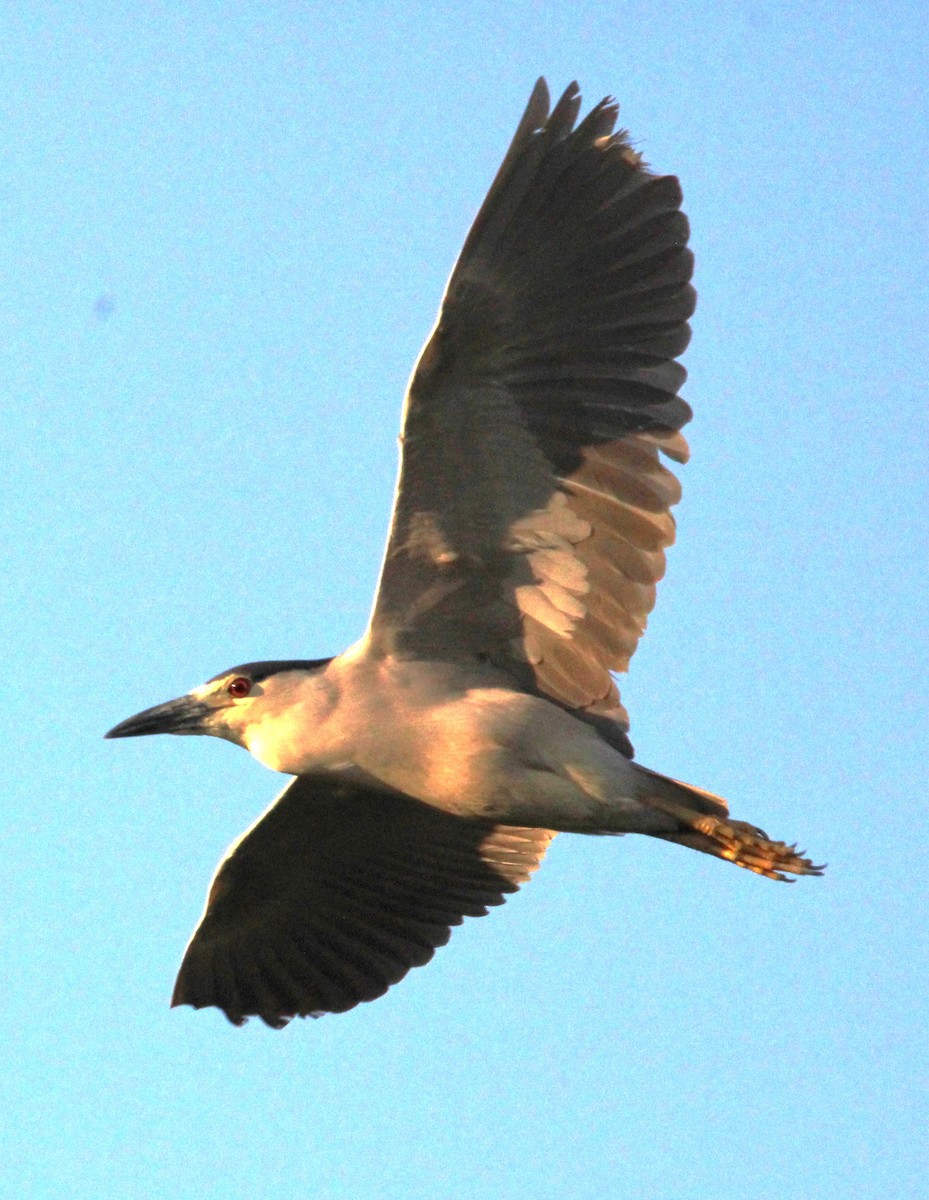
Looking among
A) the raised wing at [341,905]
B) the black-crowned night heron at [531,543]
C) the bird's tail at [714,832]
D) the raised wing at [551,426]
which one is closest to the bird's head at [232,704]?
the black-crowned night heron at [531,543]

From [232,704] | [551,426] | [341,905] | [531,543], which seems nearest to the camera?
[551,426]

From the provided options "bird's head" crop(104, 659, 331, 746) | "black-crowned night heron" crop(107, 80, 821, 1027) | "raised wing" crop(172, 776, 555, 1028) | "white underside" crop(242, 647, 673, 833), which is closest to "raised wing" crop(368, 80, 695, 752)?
"black-crowned night heron" crop(107, 80, 821, 1027)

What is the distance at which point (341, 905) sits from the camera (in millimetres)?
8867

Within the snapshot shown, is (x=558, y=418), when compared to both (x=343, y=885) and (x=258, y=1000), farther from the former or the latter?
(x=258, y=1000)

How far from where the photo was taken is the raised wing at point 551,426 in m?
6.77

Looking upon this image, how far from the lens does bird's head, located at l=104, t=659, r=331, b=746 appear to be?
25.1 feet

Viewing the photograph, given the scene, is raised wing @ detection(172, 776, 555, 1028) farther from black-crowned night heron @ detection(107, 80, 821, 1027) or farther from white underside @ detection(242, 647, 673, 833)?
white underside @ detection(242, 647, 673, 833)

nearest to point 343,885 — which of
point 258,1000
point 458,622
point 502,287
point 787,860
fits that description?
point 258,1000

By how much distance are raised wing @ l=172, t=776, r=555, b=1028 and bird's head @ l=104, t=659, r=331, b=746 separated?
879 millimetres

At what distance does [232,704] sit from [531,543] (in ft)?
5.12

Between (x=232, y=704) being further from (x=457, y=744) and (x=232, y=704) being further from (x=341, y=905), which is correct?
(x=341, y=905)

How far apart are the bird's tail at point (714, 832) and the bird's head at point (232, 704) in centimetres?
153

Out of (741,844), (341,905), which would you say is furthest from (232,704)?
(741,844)

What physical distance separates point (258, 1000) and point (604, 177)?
449cm
